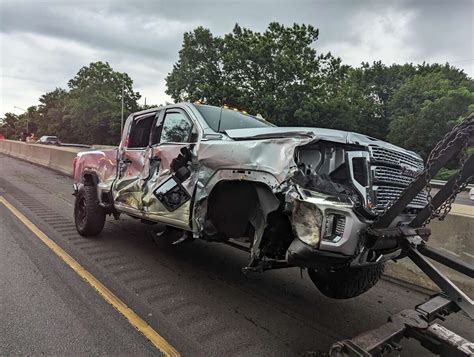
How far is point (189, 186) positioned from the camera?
13.5 ft

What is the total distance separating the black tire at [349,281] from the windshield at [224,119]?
1939 millimetres

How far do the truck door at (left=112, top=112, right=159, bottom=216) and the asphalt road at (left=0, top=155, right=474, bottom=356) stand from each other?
0.82 m

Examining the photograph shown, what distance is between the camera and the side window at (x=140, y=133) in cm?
545

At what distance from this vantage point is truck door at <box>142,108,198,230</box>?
4.20 meters

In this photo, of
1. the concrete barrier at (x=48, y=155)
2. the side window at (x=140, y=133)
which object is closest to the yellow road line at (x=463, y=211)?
the side window at (x=140, y=133)

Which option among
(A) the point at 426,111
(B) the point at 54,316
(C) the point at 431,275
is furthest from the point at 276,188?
(A) the point at 426,111

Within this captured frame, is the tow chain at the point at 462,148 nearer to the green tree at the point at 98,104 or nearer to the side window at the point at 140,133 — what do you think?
the side window at the point at 140,133

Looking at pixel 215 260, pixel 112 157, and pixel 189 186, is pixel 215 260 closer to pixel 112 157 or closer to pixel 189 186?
pixel 189 186

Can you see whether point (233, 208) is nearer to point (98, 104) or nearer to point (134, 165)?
point (134, 165)

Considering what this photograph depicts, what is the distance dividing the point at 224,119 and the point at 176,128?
0.62m

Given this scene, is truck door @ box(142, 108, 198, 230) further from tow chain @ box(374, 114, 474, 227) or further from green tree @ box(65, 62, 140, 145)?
green tree @ box(65, 62, 140, 145)

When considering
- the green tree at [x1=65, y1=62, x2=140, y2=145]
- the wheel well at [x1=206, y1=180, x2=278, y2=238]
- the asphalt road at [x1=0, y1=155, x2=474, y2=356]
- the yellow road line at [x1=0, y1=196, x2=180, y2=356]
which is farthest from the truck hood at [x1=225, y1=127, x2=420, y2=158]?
the green tree at [x1=65, y1=62, x2=140, y2=145]

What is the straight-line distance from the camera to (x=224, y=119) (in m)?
4.65

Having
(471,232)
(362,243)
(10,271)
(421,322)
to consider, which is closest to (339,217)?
(362,243)
